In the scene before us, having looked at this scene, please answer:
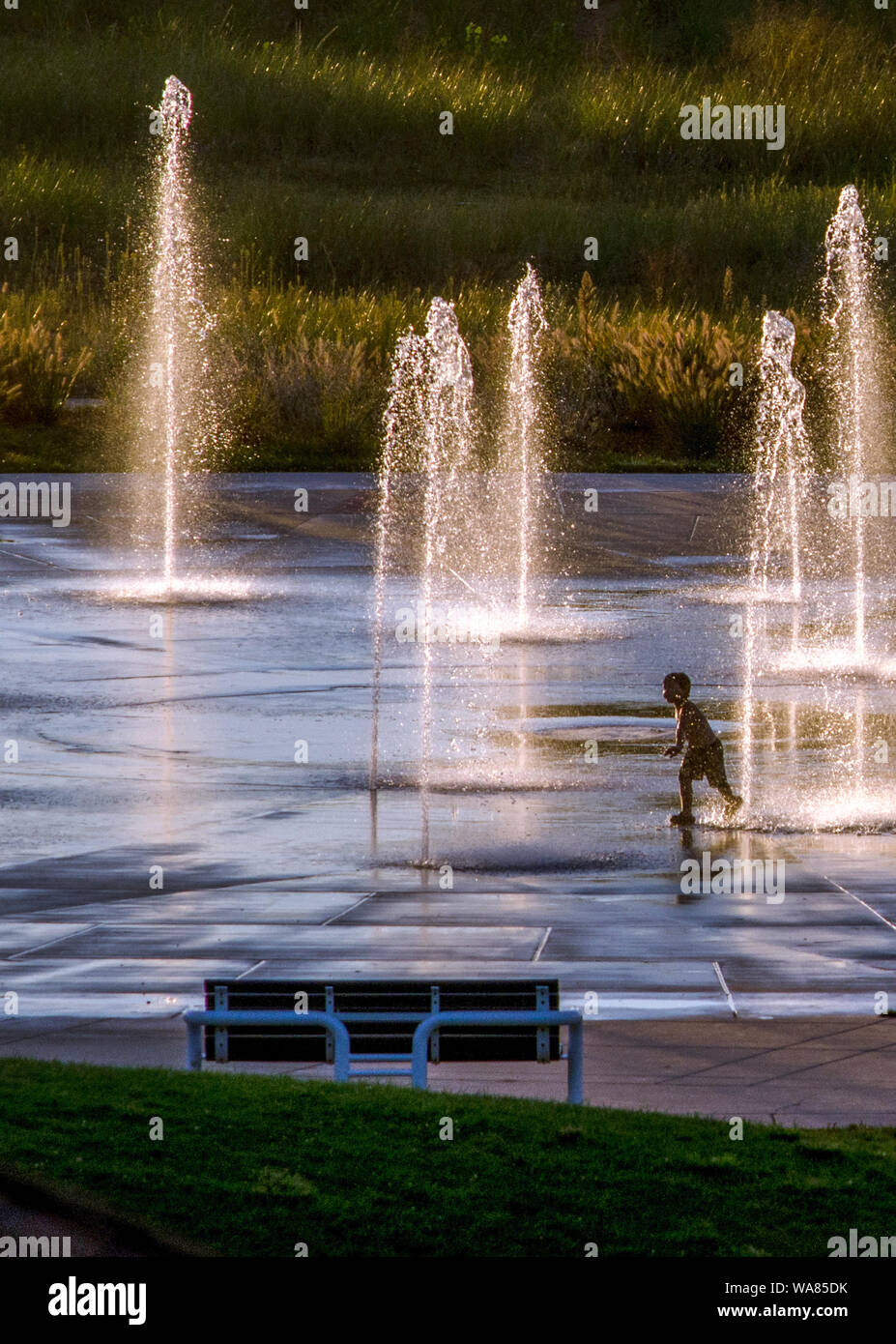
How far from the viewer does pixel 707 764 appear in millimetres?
12914

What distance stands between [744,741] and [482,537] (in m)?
11.3

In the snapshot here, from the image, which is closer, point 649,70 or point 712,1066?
point 712,1066

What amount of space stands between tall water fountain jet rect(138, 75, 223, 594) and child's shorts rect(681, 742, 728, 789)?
475 inches

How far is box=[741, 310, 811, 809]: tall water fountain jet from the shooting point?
66.6 feet

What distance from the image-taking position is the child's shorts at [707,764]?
1290 cm

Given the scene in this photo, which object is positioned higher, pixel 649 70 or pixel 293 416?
pixel 649 70

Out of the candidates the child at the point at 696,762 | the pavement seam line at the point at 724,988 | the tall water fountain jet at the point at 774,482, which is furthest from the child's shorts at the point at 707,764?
the tall water fountain jet at the point at 774,482

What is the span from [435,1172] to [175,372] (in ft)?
90.6

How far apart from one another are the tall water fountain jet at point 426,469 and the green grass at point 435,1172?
358 inches

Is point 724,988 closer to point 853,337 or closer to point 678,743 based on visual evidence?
point 678,743

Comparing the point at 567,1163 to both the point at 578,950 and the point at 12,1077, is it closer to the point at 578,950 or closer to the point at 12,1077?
the point at 12,1077

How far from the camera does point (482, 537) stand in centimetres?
2606
